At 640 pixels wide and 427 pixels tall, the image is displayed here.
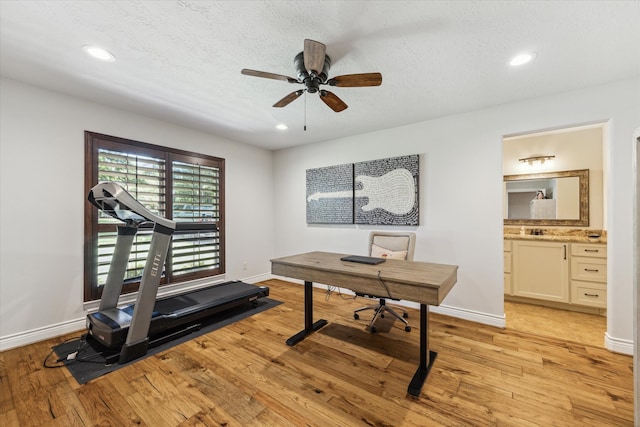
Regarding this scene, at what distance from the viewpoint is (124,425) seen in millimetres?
1532

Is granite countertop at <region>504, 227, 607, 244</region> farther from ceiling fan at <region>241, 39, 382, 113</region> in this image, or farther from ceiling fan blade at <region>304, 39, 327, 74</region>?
ceiling fan blade at <region>304, 39, 327, 74</region>

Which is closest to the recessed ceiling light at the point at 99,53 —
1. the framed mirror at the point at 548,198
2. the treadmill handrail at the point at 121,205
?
the treadmill handrail at the point at 121,205

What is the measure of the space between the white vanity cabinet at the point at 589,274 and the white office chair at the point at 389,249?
2194 millimetres

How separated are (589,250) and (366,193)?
112 inches

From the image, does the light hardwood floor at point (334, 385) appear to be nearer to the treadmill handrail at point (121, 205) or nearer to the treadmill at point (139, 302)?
the treadmill at point (139, 302)

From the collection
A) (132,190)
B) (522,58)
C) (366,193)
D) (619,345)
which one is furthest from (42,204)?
(619,345)

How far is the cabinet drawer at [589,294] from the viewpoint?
3.08m

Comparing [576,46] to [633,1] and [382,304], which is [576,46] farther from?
[382,304]

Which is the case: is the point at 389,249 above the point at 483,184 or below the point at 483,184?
below

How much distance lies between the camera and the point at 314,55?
1.71 metres

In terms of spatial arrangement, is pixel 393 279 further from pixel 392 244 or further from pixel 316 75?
pixel 316 75

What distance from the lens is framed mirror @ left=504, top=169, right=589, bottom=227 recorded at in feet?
11.9

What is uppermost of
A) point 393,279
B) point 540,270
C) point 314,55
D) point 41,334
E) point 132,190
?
point 314,55

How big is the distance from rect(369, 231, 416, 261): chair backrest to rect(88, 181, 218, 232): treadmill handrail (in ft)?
7.17
